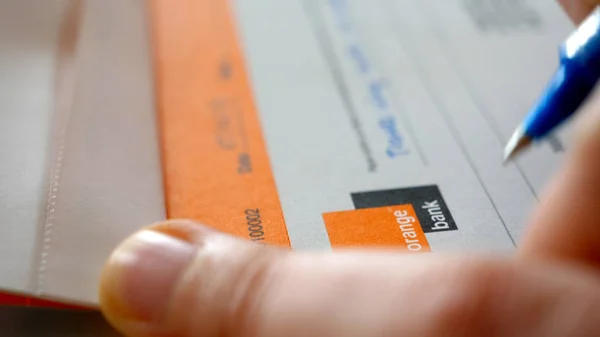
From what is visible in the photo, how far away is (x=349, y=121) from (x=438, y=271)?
0.21 metres

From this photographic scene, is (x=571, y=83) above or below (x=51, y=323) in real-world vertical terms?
above

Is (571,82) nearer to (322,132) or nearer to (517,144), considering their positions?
(517,144)

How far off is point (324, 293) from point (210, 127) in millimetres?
218

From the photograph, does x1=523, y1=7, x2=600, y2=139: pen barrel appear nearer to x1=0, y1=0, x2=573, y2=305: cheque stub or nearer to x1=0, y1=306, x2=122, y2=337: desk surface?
x1=0, y1=0, x2=573, y2=305: cheque stub

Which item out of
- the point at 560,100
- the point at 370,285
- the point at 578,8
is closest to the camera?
the point at 370,285

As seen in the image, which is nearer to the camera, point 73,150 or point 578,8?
point 73,150

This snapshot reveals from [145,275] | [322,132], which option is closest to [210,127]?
[322,132]

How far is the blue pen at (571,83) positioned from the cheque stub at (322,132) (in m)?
0.05

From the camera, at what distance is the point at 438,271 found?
0.25 m

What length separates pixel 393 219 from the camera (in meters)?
0.37

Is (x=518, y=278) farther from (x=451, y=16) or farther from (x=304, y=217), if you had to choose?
(x=451, y=16)

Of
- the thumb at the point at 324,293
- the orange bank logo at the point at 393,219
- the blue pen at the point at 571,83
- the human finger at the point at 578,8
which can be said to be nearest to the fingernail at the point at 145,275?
the thumb at the point at 324,293

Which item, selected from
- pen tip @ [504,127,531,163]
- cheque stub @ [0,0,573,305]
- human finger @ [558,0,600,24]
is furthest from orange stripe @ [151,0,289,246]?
human finger @ [558,0,600,24]

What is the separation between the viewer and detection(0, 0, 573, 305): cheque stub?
1.17 feet
